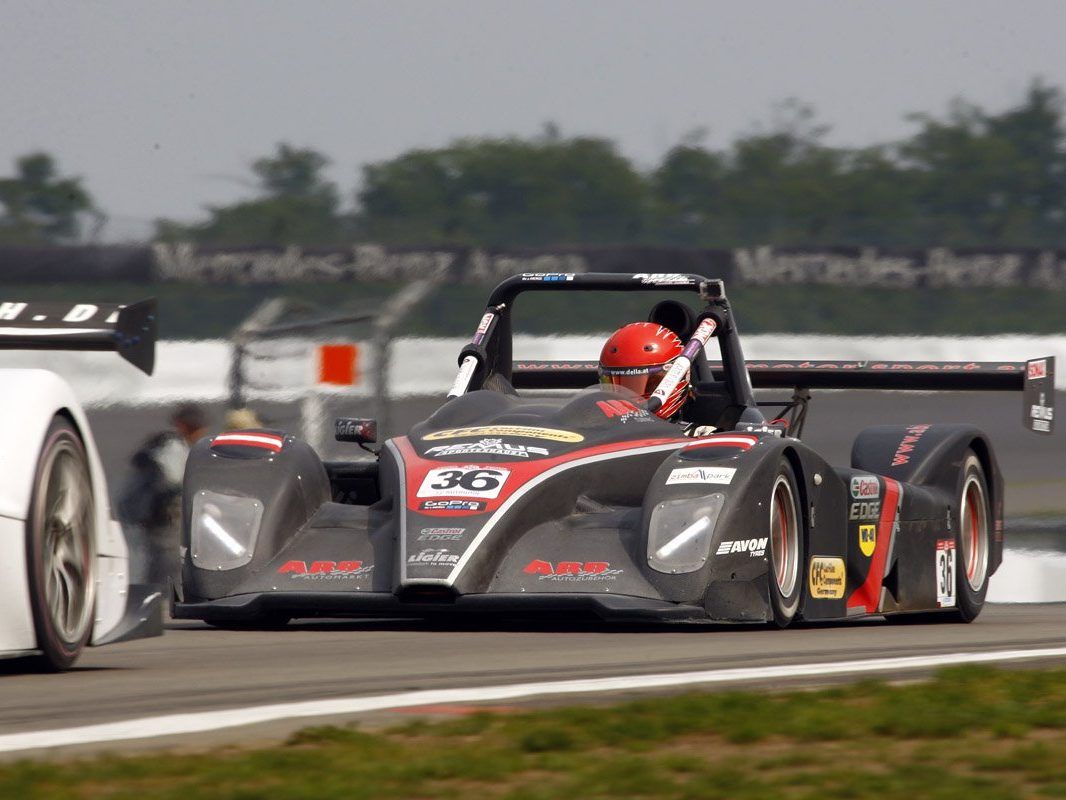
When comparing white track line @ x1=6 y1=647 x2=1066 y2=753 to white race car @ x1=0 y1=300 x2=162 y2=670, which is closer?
white track line @ x1=6 y1=647 x2=1066 y2=753

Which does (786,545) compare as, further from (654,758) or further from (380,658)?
(654,758)

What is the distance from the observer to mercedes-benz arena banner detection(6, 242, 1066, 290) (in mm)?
15562

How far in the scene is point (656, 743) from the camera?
4.01 m

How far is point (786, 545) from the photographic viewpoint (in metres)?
7.69

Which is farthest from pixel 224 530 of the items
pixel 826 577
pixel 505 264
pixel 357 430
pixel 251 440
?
pixel 505 264

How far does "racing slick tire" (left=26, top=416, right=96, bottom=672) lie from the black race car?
1677 mm

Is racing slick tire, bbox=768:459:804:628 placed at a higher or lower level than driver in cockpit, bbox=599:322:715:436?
lower

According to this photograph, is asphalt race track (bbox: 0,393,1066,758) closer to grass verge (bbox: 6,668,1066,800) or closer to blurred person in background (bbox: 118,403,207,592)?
grass verge (bbox: 6,668,1066,800)

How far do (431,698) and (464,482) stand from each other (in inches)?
104

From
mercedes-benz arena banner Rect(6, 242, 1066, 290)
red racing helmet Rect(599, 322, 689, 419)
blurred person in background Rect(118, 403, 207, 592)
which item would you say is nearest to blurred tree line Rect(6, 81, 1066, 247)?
mercedes-benz arena banner Rect(6, 242, 1066, 290)

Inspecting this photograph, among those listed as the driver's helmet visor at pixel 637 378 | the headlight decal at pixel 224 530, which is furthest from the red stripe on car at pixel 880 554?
the headlight decal at pixel 224 530

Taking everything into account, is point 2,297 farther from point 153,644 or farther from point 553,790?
point 553,790

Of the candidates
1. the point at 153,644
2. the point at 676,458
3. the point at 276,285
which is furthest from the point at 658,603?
the point at 276,285

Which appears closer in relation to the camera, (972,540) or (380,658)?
(380,658)
